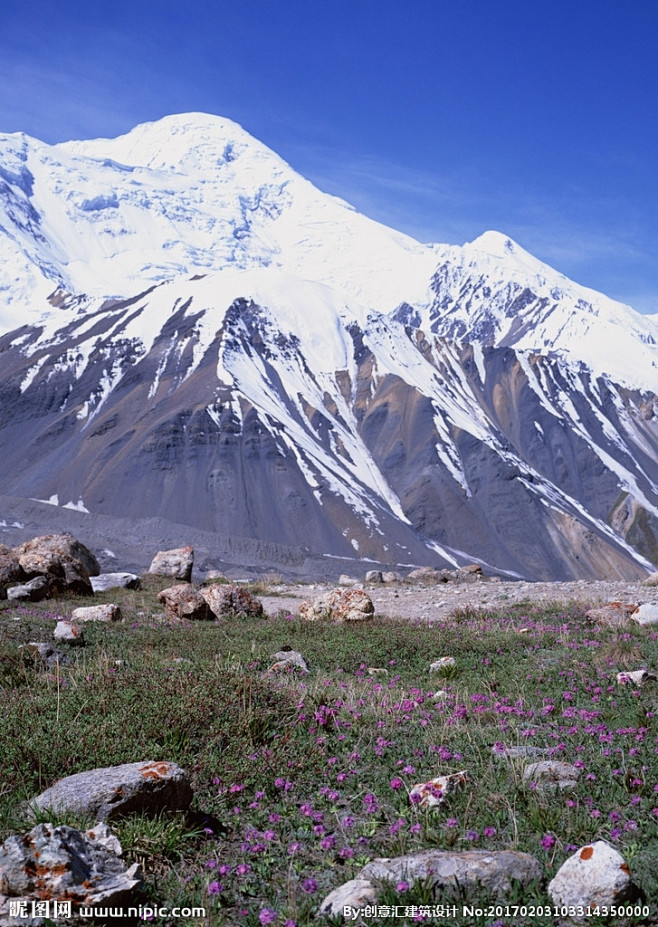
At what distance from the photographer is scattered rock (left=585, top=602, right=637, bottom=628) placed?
1388 centimetres

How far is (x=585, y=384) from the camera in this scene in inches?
7126

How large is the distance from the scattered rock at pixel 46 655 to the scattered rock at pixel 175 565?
711 inches

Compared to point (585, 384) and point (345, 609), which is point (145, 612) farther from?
point (585, 384)

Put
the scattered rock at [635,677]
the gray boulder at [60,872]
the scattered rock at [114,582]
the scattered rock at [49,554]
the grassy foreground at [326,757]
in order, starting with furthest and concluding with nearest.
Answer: the scattered rock at [114,582], the scattered rock at [49,554], the scattered rock at [635,677], the grassy foreground at [326,757], the gray boulder at [60,872]

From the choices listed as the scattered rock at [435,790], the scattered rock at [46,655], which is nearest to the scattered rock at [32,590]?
the scattered rock at [46,655]

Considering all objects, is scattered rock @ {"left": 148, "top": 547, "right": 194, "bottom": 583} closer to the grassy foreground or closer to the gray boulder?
the grassy foreground

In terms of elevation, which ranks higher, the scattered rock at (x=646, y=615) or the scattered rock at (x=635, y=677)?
the scattered rock at (x=635, y=677)

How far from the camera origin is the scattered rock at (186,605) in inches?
686

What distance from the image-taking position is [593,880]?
4285mm

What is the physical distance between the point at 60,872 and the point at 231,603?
47.1 feet

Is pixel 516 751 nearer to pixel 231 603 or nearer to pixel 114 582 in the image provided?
pixel 231 603

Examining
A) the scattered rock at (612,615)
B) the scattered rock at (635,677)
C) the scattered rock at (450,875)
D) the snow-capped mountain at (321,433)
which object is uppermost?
the snow-capped mountain at (321,433)

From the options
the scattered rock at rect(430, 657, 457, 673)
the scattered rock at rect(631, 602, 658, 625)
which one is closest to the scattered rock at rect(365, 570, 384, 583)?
the scattered rock at rect(631, 602, 658, 625)

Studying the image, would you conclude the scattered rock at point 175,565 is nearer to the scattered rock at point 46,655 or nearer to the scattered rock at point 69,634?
the scattered rock at point 69,634
